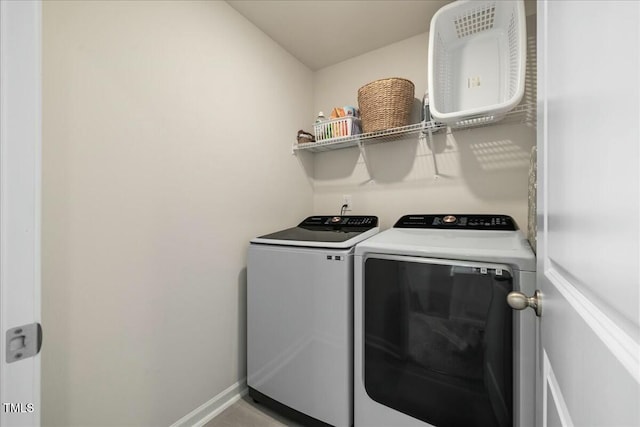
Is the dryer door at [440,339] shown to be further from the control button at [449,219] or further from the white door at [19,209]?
the white door at [19,209]

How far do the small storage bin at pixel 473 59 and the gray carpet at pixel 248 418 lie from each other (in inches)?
76.9

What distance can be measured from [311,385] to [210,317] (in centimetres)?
67

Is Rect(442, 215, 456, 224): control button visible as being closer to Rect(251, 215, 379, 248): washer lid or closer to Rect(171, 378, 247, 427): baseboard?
Rect(251, 215, 379, 248): washer lid

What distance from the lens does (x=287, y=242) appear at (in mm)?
1486

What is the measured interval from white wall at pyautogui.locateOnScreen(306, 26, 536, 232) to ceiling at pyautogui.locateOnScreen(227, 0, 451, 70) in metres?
0.12

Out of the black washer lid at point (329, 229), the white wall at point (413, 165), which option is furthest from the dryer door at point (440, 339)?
the white wall at point (413, 165)

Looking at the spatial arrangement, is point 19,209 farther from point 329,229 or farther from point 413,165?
point 413,165

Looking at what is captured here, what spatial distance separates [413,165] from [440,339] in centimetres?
123

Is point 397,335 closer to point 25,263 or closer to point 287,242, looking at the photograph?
point 287,242

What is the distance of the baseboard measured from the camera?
1.39 meters

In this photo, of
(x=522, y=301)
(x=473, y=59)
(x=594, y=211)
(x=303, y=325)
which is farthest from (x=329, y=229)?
(x=594, y=211)

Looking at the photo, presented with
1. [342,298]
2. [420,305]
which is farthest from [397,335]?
[342,298]

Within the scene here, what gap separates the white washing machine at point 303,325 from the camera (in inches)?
50.7

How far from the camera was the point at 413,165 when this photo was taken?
1.93 meters
